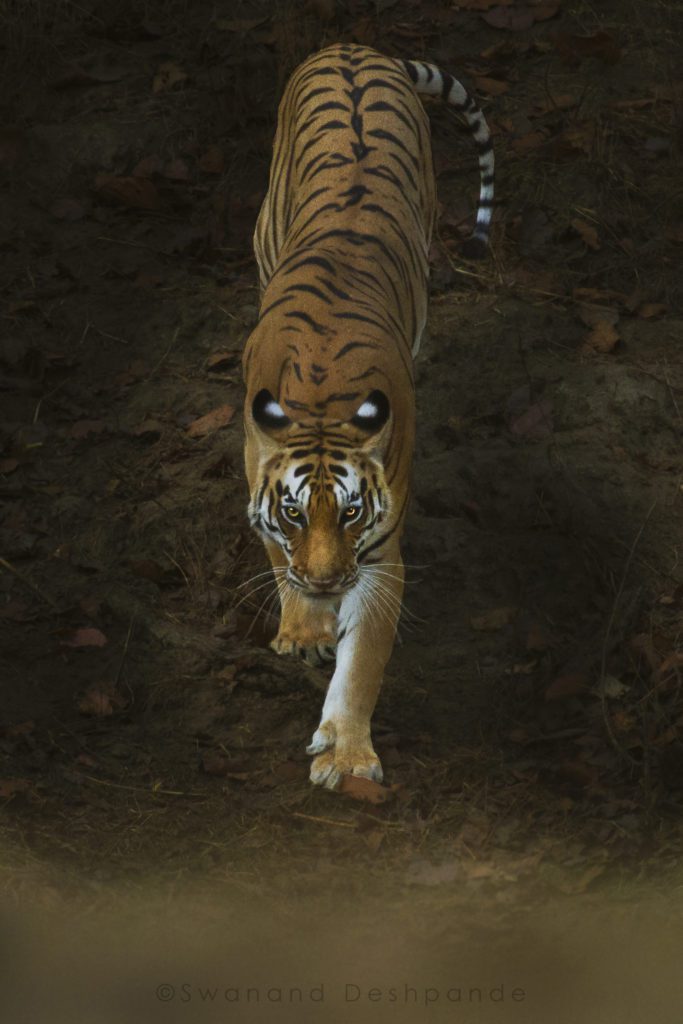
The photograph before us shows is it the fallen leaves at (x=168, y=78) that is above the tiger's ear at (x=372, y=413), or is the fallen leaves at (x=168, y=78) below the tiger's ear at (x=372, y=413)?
above

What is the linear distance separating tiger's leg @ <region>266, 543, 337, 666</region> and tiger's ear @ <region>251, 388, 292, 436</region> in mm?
500

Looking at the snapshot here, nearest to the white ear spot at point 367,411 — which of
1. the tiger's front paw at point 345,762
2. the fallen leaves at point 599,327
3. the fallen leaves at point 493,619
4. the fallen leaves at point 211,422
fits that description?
the tiger's front paw at point 345,762

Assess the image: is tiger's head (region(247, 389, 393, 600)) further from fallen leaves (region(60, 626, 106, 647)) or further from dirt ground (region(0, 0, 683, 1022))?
fallen leaves (region(60, 626, 106, 647))

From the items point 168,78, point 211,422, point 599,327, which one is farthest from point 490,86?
point 211,422

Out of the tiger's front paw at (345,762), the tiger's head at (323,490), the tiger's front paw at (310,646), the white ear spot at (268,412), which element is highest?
the white ear spot at (268,412)

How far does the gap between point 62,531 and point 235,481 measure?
701mm

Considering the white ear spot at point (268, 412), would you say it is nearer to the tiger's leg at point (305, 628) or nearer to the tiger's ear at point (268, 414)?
the tiger's ear at point (268, 414)

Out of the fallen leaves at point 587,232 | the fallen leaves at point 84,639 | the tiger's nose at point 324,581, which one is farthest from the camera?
the fallen leaves at point 587,232

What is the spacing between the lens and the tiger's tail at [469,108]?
6504 millimetres

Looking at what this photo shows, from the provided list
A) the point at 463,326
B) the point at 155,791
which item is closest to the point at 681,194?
the point at 463,326

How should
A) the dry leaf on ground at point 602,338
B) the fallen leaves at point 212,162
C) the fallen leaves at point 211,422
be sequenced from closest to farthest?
1. the fallen leaves at point 211,422
2. the dry leaf on ground at point 602,338
3. the fallen leaves at point 212,162

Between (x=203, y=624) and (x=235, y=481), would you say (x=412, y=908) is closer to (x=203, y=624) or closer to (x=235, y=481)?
(x=203, y=624)

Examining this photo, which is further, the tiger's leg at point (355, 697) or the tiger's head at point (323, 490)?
the tiger's leg at point (355, 697)

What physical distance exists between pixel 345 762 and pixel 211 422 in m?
2.18
